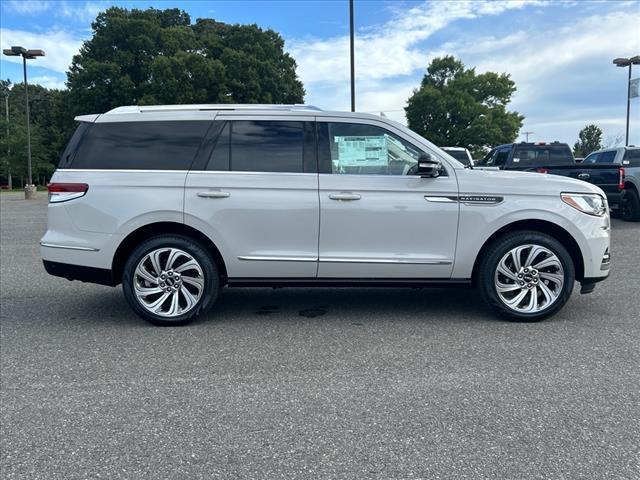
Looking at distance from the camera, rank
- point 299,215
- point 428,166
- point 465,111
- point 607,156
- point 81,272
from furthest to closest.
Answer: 1. point 465,111
2. point 607,156
3. point 81,272
4. point 299,215
5. point 428,166

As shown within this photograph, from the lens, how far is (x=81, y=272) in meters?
4.87

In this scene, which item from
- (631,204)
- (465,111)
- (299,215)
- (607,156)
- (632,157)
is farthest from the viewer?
(465,111)

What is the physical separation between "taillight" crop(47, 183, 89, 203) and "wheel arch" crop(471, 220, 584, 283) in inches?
147

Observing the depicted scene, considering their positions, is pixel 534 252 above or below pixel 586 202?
below

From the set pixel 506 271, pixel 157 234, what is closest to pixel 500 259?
pixel 506 271

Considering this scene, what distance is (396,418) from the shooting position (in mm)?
3061

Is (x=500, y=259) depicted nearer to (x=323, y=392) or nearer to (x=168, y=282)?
(x=323, y=392)

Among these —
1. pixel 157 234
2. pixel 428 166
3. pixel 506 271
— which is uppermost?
pixel 428 166

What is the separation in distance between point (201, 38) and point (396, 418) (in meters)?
49.3

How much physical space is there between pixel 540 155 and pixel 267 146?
1079 cm

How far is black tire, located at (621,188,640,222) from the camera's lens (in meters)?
12.6

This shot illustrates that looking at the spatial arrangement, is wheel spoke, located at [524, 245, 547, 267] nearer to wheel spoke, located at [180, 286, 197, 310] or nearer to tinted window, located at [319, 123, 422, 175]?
tinted window, located at [319, 123, 422, 175]

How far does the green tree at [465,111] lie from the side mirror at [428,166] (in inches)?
1714

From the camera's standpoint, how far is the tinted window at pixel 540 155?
13273 millimetres
